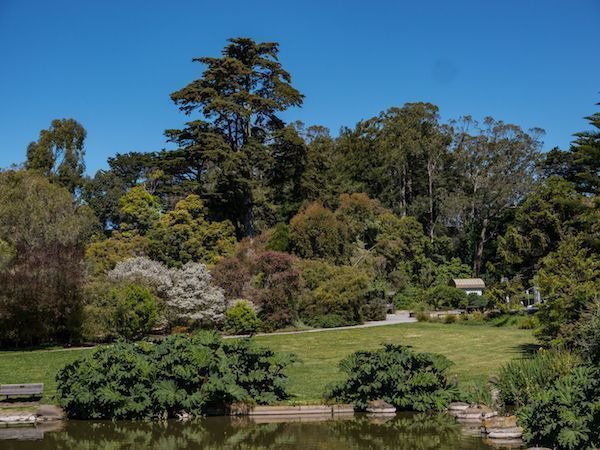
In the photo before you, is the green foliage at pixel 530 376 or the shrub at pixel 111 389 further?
the shrub at pixel 111 389

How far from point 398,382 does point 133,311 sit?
44.6 ft

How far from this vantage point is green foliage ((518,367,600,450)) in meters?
8.41

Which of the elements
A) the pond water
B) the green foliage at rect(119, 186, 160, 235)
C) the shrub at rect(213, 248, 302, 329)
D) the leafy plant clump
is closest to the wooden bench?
the leafy plant clump

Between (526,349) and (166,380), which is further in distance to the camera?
(526,349)

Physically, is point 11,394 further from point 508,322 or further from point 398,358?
point 508,322

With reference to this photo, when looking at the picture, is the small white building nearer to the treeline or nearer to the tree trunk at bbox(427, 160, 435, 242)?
the treeline

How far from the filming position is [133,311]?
Result: 2303 centimetres

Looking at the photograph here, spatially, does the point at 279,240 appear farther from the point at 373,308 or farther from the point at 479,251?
the point at 479,251

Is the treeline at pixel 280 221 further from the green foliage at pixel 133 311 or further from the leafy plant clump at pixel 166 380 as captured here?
the leafy plant clump at pixel 166 380

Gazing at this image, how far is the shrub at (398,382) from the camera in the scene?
39.1ft

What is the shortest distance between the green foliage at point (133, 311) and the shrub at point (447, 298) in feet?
65.1

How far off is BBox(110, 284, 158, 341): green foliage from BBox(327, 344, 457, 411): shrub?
485 inches

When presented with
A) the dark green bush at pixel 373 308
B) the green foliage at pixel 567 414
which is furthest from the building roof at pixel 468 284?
the green foliage at pixel 567 414

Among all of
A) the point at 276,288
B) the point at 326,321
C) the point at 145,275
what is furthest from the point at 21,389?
the point at 326,321
